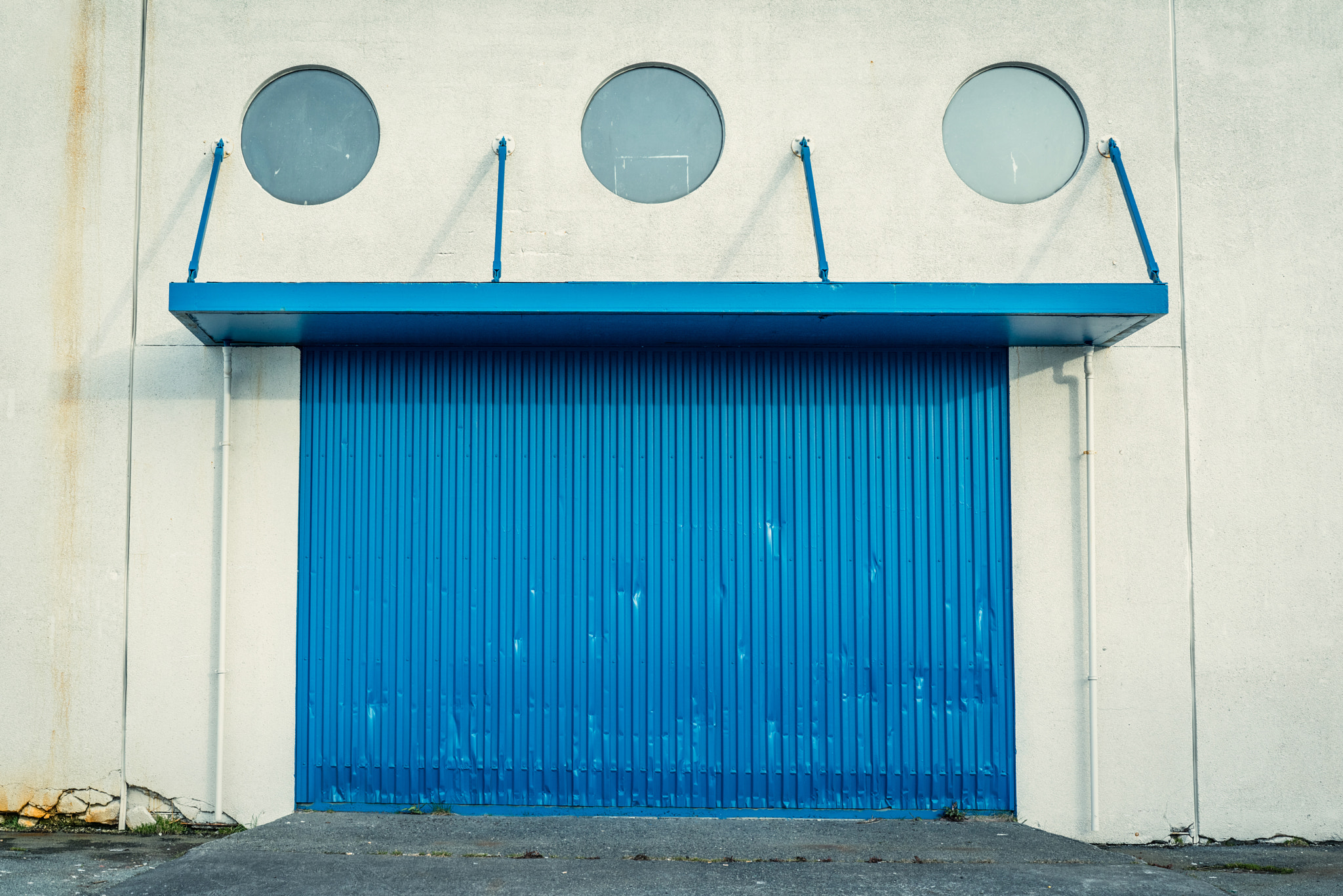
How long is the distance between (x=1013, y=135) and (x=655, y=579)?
461 cm

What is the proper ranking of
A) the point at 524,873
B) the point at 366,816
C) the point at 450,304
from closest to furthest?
the point at 524,873 < the point at 450,304 < the point at 366,816

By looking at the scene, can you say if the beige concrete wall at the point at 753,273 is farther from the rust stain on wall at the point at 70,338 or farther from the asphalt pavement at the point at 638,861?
the asphalt pavement at the point at 638,861

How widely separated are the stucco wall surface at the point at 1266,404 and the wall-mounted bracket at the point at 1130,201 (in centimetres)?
58

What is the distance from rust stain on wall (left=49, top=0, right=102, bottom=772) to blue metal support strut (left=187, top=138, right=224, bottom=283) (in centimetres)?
95

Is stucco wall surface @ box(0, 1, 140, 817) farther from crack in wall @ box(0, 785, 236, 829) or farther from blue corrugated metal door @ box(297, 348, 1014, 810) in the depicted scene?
blue corrugated metal door @ box(297, 348, 1014, 810)

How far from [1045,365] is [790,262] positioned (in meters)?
2.19

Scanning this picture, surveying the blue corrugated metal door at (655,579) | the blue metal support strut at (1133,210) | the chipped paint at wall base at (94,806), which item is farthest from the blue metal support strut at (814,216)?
the chipped paint at wall base at (94,806)

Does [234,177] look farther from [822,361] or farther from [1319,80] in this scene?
[1319,80]

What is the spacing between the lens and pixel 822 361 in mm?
7180

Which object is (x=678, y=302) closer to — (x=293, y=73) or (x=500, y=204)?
(x=500, y=204)

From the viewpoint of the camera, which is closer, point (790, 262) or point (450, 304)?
point (450, 304)

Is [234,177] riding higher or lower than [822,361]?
higher

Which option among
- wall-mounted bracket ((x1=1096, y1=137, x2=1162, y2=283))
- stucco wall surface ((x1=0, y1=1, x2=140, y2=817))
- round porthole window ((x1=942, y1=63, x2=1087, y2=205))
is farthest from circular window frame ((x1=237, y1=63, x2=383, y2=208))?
wall-mounted bracket ((x1=1096, y1=137, x2=1162, y2=283))

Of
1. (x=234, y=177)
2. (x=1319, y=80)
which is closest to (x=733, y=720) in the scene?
(x=234, y=177)
